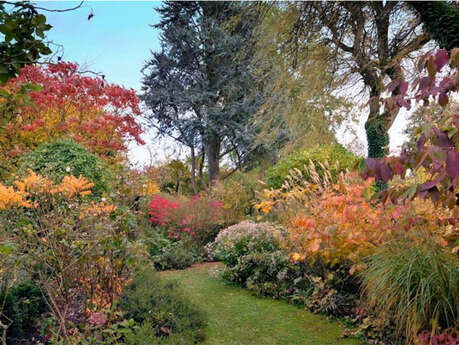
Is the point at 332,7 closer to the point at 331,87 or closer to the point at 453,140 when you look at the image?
the point at 331,87

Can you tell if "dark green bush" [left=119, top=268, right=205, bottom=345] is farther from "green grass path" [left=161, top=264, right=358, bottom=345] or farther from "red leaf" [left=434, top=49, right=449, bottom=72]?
"red leaf" [left=434, top=49, right=449, bottom=72]

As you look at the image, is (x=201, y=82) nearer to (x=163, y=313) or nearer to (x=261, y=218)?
(x=261, y=218)

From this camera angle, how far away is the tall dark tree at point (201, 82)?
631 inches

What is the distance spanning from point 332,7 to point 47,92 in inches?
256

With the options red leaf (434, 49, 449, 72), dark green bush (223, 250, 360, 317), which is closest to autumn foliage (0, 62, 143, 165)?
dark green bush (223, 250, 360, 317)

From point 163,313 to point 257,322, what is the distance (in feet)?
3.72

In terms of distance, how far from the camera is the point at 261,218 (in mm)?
7008

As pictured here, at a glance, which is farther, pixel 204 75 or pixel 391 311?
pixel 204 75

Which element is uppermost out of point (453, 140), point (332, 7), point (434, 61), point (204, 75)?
point (204, 75)

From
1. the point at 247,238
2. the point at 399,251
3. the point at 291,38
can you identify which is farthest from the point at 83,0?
the point at 291,38

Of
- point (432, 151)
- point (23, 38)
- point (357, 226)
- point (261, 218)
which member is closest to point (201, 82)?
point (261, 218)

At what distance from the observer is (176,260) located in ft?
22.6

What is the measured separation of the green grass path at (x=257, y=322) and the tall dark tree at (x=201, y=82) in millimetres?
11243

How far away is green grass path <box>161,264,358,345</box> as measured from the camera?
3664 mm
